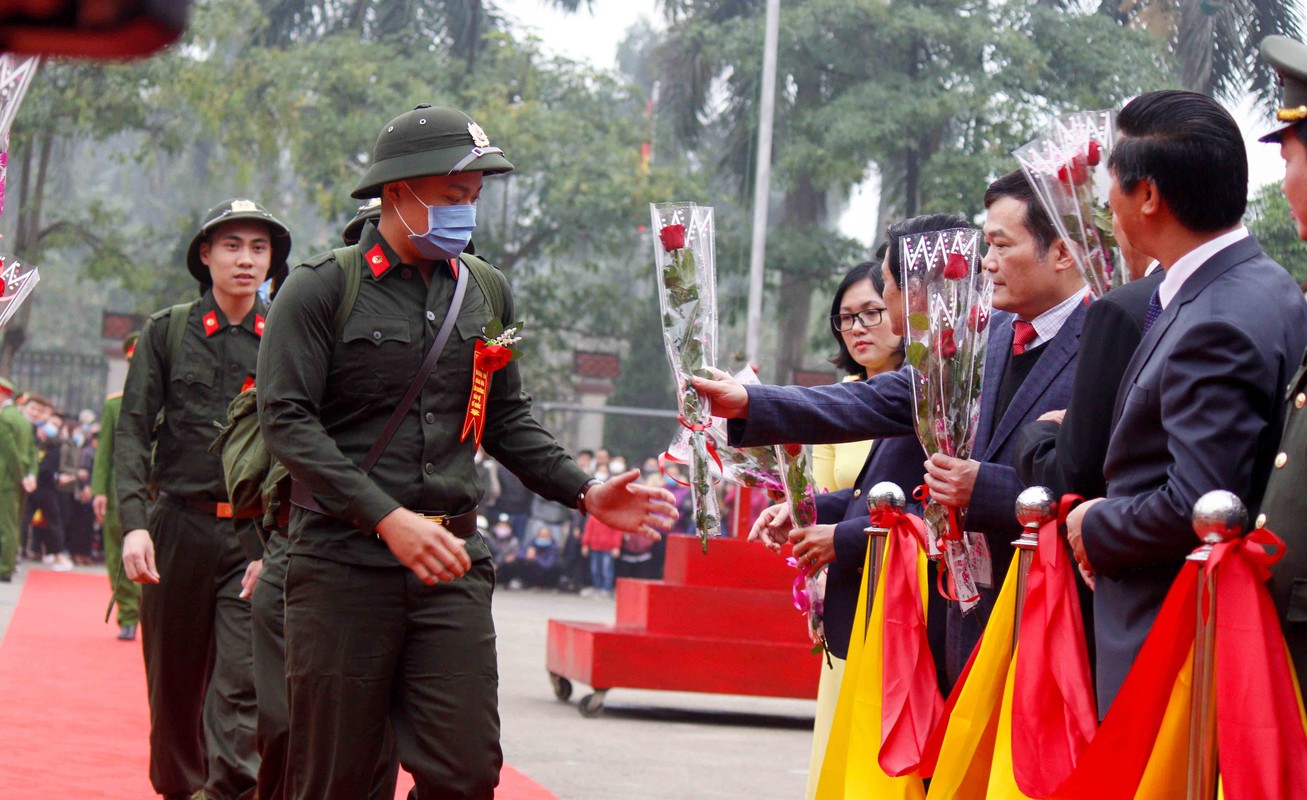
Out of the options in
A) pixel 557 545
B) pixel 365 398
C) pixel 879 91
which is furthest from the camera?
pixel 879 91

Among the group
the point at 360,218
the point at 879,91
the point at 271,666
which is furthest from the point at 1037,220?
the point at 879,91

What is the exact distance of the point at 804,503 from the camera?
4.68 meters

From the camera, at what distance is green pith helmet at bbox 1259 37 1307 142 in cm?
276

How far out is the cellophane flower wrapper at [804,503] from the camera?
4.64 m

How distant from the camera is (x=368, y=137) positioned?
71.9 feet

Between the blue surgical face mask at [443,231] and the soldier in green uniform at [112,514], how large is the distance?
3724 millimetres

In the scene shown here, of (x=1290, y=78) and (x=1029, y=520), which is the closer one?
(x=1290, y=78)

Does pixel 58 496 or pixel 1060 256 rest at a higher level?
pixel 1060 256

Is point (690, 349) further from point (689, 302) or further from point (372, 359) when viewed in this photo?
point (372, 359)

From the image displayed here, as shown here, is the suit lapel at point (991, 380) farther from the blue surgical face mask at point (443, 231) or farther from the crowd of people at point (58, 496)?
the crowd of people at point (58, 496)

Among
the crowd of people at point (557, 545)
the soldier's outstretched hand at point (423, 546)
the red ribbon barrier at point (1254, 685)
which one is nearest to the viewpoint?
the red ribbon barrier at point (1254, 685)

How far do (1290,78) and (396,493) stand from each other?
6.70 ft

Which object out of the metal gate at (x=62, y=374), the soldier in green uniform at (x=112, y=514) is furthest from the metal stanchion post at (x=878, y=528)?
the metal gate at (x=62, y=374)

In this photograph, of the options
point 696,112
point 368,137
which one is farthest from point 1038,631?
point 696,112
